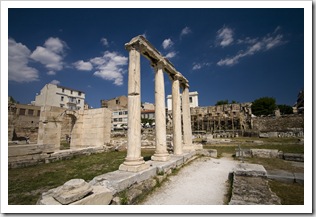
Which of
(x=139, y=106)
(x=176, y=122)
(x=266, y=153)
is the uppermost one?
(x=139, y=106)

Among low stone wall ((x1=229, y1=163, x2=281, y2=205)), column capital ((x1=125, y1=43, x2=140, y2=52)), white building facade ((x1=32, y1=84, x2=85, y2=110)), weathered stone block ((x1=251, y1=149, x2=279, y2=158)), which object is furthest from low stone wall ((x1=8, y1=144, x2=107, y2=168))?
white building facade ((x1=32, y1=84, x2=85, y2=110))

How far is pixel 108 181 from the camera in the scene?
3.94m

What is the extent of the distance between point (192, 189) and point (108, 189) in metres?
2.50

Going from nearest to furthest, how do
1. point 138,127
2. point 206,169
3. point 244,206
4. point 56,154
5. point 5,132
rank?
1. point 244,206
2. point 5,132
3. point 138,127
4. point 206,169
5. point 56,154

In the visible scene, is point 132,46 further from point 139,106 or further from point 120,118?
point 120,118

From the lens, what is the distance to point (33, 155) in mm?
9664

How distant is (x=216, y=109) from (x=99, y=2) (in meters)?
38.7

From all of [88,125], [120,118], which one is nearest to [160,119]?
[88,125]

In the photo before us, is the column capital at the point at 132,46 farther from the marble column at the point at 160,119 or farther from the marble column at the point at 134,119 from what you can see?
the marble column at the point at 160,119

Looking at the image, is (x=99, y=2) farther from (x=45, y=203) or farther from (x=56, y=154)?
(x=56, y=154)

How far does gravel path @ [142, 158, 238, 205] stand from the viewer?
410 cm

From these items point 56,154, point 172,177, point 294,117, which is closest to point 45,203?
point 172,177

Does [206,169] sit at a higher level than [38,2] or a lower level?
Result: lower

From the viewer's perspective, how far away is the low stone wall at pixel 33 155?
8.65 meters
